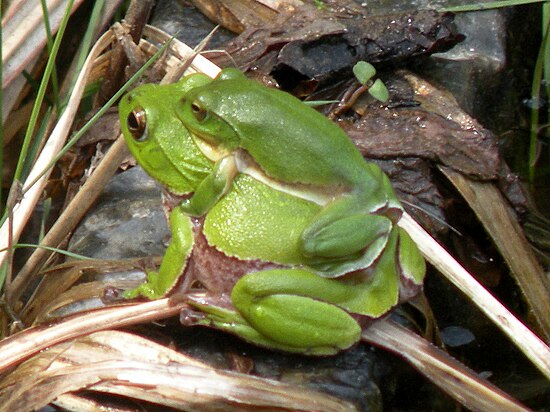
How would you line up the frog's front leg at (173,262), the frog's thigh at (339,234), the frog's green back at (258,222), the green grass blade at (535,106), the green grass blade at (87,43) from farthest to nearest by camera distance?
the green grass blade at (535,106), the green grass blade at (87,43), the frog's front leg at (173,262), the frog's green back at (258,222), the frog's thigh at (339,234)

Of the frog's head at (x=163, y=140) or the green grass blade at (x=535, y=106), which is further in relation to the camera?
the green grass blade at (x=535, y=106)

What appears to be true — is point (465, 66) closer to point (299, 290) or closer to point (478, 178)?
point (478, 178)

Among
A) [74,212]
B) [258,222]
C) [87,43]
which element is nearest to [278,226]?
[258,222]

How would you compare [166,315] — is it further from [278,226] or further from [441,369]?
[441,369]

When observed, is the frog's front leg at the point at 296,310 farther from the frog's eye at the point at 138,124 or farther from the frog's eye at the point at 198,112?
the frog's eye at the point at 138,124

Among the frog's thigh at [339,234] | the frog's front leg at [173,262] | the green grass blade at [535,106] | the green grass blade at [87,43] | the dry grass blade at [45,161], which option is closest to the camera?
the frog's thigh at [339,234]

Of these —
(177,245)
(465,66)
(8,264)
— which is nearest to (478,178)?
(465,66)

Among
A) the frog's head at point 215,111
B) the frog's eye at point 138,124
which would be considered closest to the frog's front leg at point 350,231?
the frog's head at point 215,111
